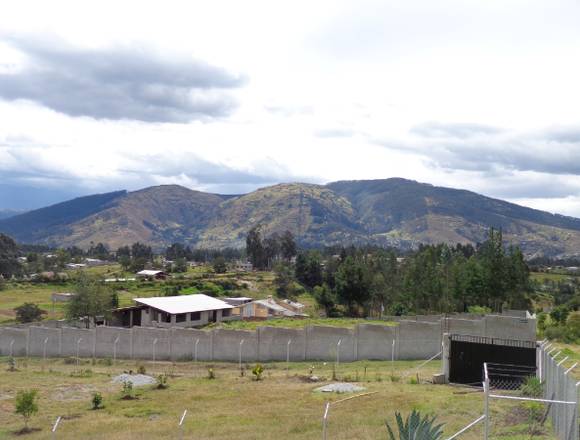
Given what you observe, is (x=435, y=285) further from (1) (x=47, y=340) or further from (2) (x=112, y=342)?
(1) (x=47, y=340)

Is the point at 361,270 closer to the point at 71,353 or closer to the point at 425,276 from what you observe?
the point at 425,276

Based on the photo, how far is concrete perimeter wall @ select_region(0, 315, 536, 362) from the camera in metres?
37.2

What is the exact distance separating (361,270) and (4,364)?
41580 millimetres

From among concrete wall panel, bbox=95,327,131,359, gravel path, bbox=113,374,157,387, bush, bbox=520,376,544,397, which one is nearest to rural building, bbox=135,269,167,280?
concrete wall panel, bbox=95,327,131,359

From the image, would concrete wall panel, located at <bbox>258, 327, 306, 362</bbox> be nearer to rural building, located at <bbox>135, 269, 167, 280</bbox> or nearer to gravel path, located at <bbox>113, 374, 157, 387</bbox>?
gravel path, located at <bbox>113, 374, 157, 387</bbox>

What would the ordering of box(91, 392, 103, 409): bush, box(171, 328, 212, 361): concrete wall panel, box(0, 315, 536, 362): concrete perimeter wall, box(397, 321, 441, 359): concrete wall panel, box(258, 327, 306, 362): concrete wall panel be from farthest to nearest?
box(171, 328, 212, 361): concrete wall panel, box(258, 327, 306, 362): concrete wall panel, box(0, 315, 536, 362): concrete perimeter wall, box(397, 321, 441, 359): concrete wall panel, box(91, 392, 103, 409): bush

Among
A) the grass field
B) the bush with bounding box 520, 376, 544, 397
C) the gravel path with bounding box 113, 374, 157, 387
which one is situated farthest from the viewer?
the gravel path with bounding box 113, 374, 157, 387

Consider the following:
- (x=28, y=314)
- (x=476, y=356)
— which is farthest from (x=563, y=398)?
(x=28, y=314)

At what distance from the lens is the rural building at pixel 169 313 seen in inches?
2440

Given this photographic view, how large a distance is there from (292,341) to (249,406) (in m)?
14.3

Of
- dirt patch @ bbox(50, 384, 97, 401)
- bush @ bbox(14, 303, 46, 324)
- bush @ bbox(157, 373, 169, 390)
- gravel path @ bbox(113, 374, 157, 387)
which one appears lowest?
bush @ bbox(14, 303, 46, 324)

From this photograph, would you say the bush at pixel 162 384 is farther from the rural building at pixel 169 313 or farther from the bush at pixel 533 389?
the rural building at pixel 169 313

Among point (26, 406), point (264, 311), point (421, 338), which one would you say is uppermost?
point (421, 338)

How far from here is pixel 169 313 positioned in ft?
200
